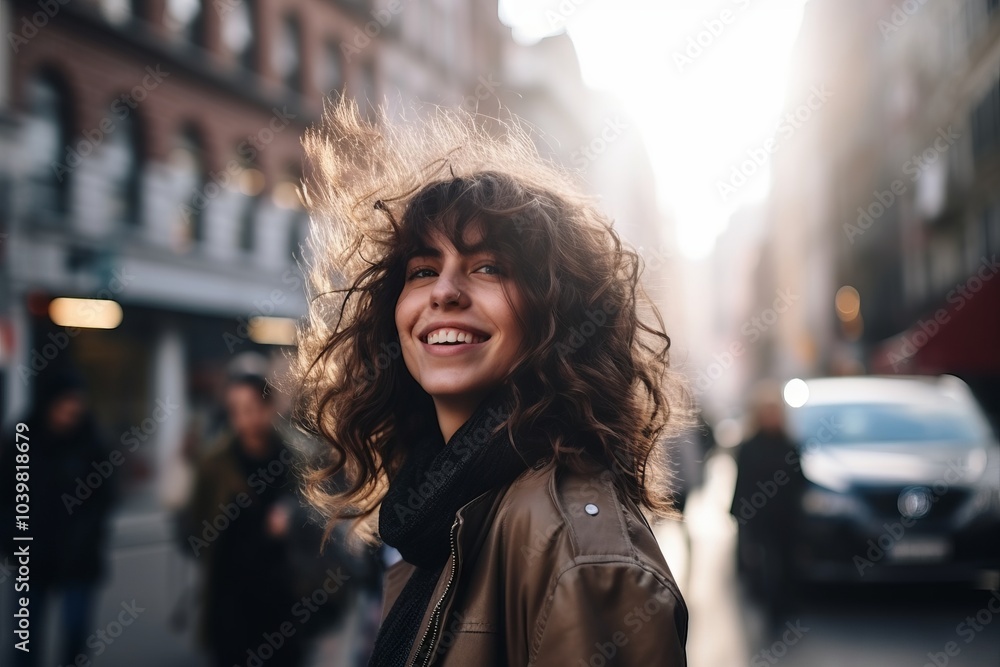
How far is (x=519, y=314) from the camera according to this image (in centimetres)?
203

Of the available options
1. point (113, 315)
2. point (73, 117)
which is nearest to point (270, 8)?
point (73, 117)

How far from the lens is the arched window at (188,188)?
18922 millimetres

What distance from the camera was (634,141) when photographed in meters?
99.9

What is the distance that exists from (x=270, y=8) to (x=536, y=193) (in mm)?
22055

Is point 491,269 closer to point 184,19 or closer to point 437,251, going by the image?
point 437,251

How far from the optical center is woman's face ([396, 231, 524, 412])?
6.67 ft

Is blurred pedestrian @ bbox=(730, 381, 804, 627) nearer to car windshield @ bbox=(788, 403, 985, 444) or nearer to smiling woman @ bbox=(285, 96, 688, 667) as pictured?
car windshield @ bbox=(788, 403, 985, 444)

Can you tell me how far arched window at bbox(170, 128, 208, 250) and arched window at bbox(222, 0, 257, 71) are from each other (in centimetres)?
267

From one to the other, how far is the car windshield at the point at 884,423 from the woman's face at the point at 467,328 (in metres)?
7.78

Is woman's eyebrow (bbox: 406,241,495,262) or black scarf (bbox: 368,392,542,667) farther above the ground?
woman's eyebrow (bbox: 406,241,495,262)

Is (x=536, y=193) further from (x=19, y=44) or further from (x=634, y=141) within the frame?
(x=634, y=141)

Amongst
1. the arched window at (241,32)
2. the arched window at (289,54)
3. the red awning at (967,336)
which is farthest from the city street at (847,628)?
the arched window at (289,54)

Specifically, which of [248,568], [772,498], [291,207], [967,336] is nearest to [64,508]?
[248,568]

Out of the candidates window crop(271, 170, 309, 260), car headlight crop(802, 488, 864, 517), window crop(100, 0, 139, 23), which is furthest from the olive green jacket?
window crop(271, 170, 309, 260)
